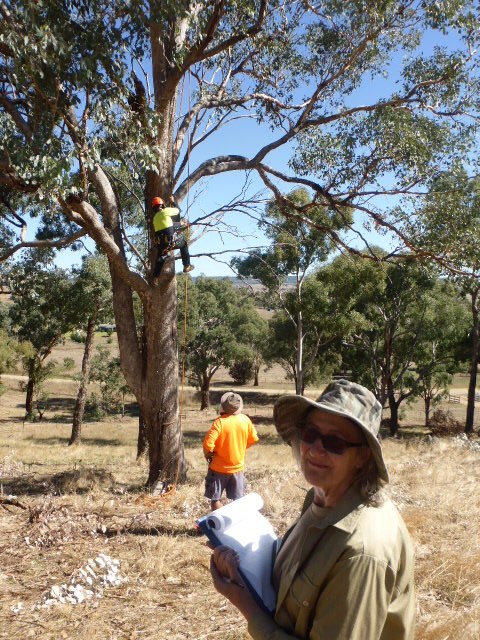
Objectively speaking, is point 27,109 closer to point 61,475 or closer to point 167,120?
point 167,120

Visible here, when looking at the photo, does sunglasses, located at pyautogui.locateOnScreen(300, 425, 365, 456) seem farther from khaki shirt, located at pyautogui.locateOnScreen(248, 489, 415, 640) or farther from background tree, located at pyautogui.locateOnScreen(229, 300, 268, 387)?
background tree, located at pyautogui.locateOnScreen(229, 300, 268, 387)

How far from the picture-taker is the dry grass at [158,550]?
138 inches

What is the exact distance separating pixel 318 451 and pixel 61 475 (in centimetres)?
781

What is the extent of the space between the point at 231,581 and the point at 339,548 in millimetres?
545

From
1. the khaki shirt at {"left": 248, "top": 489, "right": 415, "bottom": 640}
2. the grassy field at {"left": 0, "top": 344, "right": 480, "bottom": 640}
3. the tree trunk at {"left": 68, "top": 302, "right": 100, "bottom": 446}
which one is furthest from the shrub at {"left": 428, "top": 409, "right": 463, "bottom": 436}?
the khaki shirt at {"left": 248, "top": 489, "right": 415, "bottom": 640}

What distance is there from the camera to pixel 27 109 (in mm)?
7160

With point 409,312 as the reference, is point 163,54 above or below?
above

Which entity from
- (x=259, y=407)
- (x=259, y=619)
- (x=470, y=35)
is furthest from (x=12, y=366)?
(x=259, y=619)

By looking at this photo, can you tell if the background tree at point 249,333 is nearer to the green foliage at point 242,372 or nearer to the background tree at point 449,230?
the green foliage at point 242,372

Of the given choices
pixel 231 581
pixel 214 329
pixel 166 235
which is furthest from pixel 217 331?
pixel 231 581

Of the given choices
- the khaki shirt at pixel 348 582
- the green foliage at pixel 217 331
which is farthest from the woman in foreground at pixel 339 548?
the green foliage at pixel 217 331

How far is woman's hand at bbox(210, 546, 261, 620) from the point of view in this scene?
1.71 meters

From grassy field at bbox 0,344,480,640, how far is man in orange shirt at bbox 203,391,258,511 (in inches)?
20.6

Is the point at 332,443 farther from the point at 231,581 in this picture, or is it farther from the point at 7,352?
the point at 7,352
